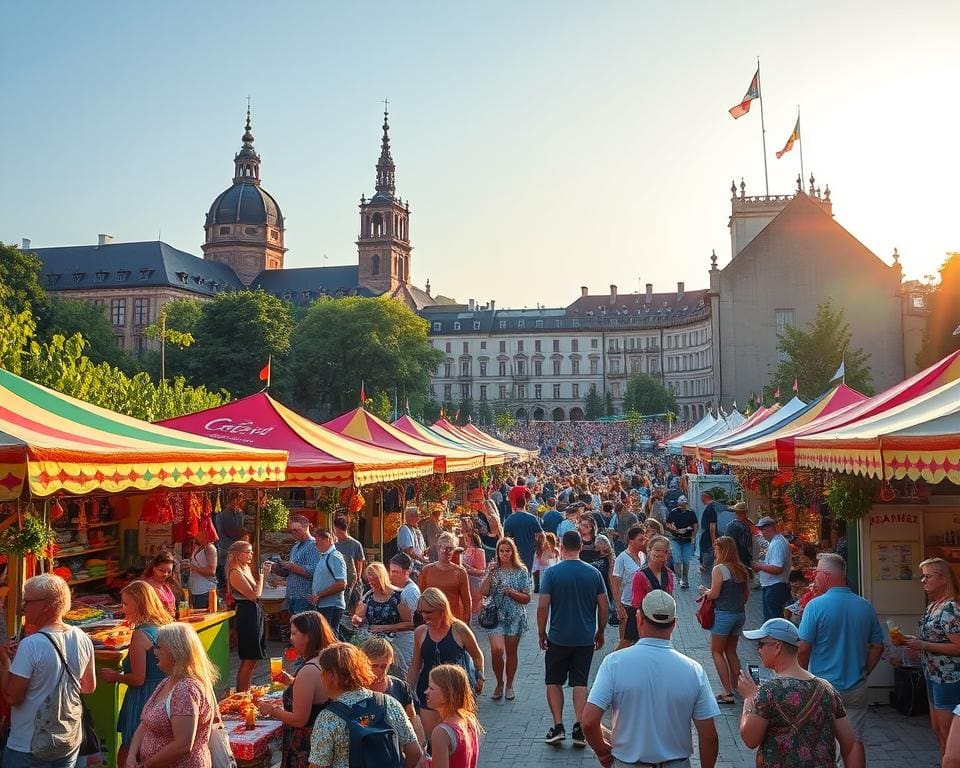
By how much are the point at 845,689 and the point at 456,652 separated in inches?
103

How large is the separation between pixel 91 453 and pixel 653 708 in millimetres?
4465

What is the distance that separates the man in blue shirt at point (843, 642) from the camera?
638 centimetres

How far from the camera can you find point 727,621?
29.0ft

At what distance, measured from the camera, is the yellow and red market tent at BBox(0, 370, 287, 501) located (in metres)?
6.25

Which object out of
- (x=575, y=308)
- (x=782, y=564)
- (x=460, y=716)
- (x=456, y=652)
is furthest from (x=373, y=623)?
(x=575, y=308)

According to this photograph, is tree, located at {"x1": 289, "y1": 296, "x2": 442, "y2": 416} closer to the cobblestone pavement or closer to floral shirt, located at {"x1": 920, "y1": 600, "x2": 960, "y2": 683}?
the cobblestone pavement

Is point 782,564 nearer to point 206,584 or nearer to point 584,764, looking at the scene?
point 584,764

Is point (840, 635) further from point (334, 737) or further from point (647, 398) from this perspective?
point (647, 398)

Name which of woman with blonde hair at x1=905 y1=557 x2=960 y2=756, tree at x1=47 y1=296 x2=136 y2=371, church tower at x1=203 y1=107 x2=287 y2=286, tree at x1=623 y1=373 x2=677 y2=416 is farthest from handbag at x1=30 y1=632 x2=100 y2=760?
church tower at x1=203 y1=107 x2=287 y2=286

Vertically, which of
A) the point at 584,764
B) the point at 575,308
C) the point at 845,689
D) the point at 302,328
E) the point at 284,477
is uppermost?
the point at 575,308

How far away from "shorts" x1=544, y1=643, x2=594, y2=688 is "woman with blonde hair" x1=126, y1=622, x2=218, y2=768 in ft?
11.9

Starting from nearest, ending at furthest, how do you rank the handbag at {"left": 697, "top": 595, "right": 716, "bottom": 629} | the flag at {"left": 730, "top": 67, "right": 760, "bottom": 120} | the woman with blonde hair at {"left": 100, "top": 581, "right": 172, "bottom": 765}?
the woman with blonde hair at {"left": 100, "top": 581, "right": 172, "bottom": 765}
the handbag at {"left": 697, "top": 595, "right": 716, "bottom": 629}
the flag at {"left": 730, "top": 67, "right": 760, "bottom": 120}

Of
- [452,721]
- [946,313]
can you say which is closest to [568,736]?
[452,721]

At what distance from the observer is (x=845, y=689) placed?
20.8 ft
